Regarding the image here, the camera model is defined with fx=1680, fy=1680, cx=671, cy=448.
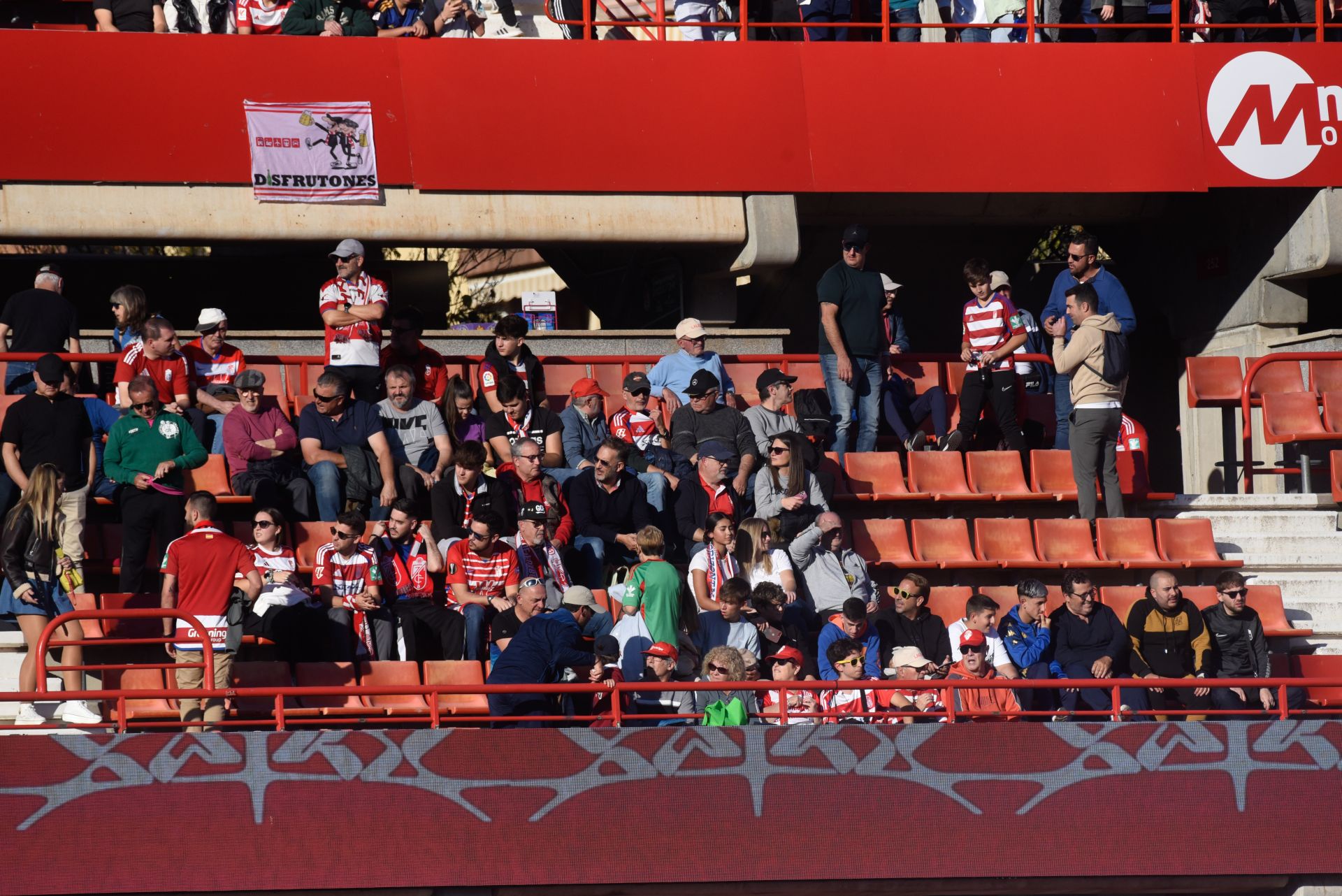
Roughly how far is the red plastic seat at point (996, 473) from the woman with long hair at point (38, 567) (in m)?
6.25

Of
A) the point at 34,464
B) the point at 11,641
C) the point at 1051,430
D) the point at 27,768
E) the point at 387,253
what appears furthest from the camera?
the point at 387,253

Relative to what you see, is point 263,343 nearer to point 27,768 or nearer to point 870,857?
point 27,768

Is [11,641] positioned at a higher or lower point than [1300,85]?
lower

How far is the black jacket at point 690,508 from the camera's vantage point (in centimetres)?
1064

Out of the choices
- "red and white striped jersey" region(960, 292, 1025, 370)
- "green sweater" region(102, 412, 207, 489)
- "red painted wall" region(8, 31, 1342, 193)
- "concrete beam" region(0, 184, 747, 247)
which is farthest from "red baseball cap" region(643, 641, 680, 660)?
"red painted wall" region(8, 31, 1342, 193)

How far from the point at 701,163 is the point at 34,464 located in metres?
5.90

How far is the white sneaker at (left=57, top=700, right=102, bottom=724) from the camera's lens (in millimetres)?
8664

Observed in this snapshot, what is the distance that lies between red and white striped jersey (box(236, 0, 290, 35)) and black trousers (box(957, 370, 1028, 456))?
6.24 meters

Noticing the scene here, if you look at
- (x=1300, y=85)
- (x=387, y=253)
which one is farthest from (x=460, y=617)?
(x=387, y=253)

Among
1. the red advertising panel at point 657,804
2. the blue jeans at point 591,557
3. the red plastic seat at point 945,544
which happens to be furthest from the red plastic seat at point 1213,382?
the blue jeans at point 591,557

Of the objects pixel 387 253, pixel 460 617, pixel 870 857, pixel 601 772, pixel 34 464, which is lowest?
pixel 870 857

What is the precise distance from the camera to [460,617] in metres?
9.76

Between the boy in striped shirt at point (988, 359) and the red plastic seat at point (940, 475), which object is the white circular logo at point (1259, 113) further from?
the red plastic seat at point (940, 475)

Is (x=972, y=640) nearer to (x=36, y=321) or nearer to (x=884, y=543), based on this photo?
(x=884, y=543)
